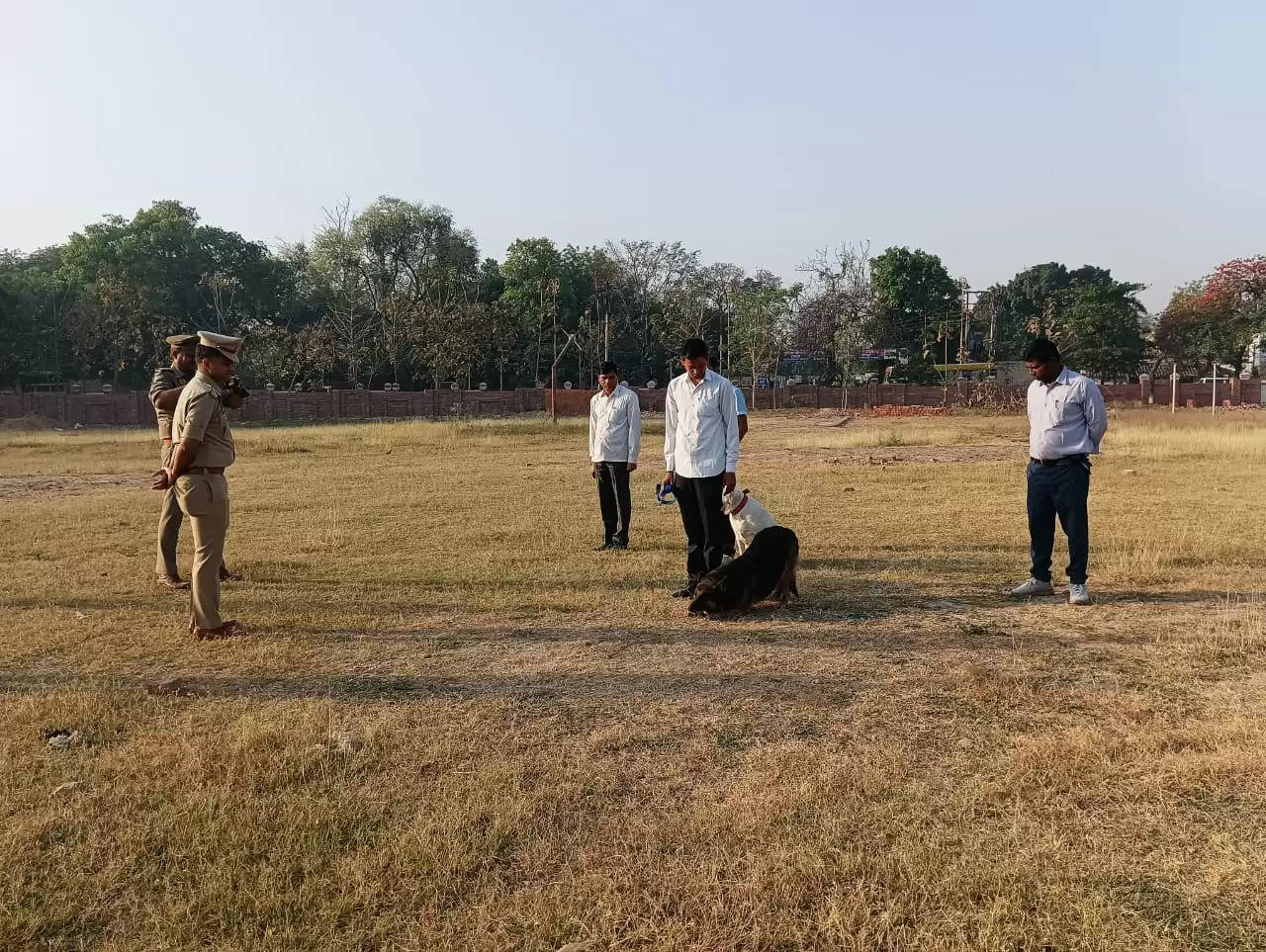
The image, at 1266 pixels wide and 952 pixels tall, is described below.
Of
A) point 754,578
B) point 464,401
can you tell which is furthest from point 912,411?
point 754,578

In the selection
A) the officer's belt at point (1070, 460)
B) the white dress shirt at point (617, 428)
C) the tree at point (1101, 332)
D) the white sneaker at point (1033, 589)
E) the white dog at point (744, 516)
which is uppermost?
the tree at point (1101, 332)

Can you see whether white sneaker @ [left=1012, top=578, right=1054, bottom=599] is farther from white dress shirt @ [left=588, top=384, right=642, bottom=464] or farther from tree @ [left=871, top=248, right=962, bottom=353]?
tree @ [left=871, top=248, right=962, bottom=353]

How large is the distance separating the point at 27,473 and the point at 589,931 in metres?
18.2

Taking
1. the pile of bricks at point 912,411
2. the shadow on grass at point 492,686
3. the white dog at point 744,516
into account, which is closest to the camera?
the shadow on grass at point 492,686

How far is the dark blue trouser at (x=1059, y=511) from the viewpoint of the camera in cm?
568

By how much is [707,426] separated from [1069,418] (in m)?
2.41

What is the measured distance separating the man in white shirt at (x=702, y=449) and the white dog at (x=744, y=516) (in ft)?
0.29

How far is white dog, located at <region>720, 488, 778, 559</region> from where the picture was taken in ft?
20.0

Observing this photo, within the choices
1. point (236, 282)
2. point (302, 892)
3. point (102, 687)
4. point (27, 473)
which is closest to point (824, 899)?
point (302, 892)

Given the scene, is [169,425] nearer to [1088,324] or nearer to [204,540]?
[204,540]

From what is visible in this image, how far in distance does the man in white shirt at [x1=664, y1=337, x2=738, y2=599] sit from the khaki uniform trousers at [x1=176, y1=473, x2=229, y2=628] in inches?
114

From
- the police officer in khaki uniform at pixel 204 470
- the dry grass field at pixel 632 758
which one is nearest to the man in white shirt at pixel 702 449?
the dry grass field at pixel 632 758

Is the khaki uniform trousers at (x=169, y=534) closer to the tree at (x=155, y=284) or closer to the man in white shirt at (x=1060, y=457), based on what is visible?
the man in white shirt at (x=1060, y=457)

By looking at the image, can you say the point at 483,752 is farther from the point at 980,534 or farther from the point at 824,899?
the point at 980,534
